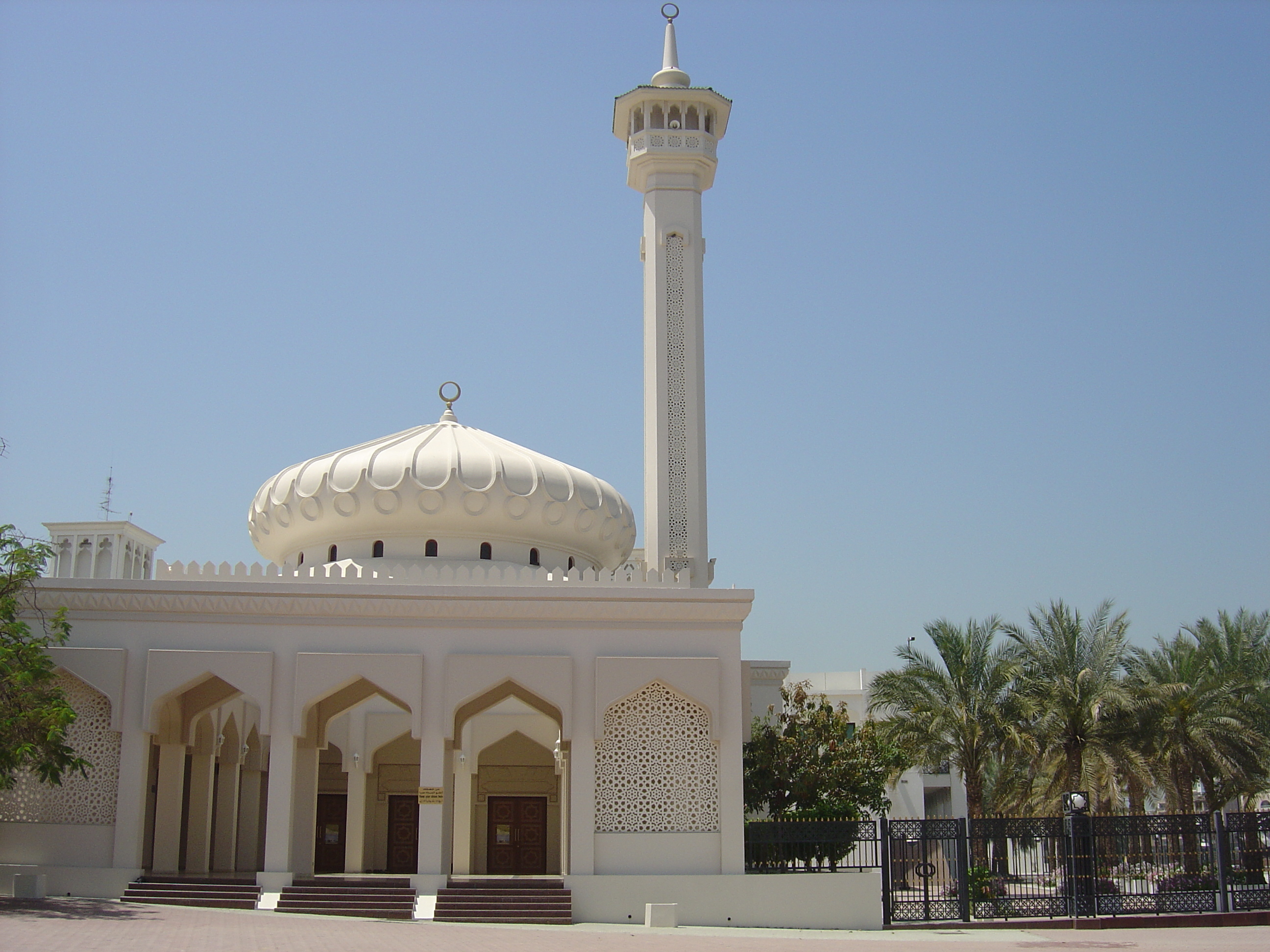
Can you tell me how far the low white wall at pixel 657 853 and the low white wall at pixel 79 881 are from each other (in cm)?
563

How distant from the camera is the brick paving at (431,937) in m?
11.4

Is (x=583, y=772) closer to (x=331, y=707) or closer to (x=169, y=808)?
(x=331, y=707)

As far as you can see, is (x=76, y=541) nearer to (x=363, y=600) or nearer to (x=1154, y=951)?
(x=363, y=600)

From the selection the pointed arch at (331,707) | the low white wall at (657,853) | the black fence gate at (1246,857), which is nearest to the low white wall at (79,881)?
the pointed arch at (331,707)

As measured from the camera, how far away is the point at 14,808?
15719 mm

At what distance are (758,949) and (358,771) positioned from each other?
9743mm

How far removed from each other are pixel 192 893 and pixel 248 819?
6.06 m

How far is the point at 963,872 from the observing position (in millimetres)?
15898

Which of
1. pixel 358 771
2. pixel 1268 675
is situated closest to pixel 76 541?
pixel 358 771

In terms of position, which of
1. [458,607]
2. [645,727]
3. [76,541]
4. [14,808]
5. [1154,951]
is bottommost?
[1154,951]

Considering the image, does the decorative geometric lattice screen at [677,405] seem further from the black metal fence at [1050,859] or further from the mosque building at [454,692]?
the black metal fence at [1050,859]

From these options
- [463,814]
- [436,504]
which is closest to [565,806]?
[463,814]

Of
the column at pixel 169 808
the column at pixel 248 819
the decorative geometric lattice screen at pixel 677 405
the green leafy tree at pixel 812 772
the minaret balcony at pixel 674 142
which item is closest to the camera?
the column at pixel 169 808

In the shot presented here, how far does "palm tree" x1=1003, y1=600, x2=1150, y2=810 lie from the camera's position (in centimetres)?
2047
